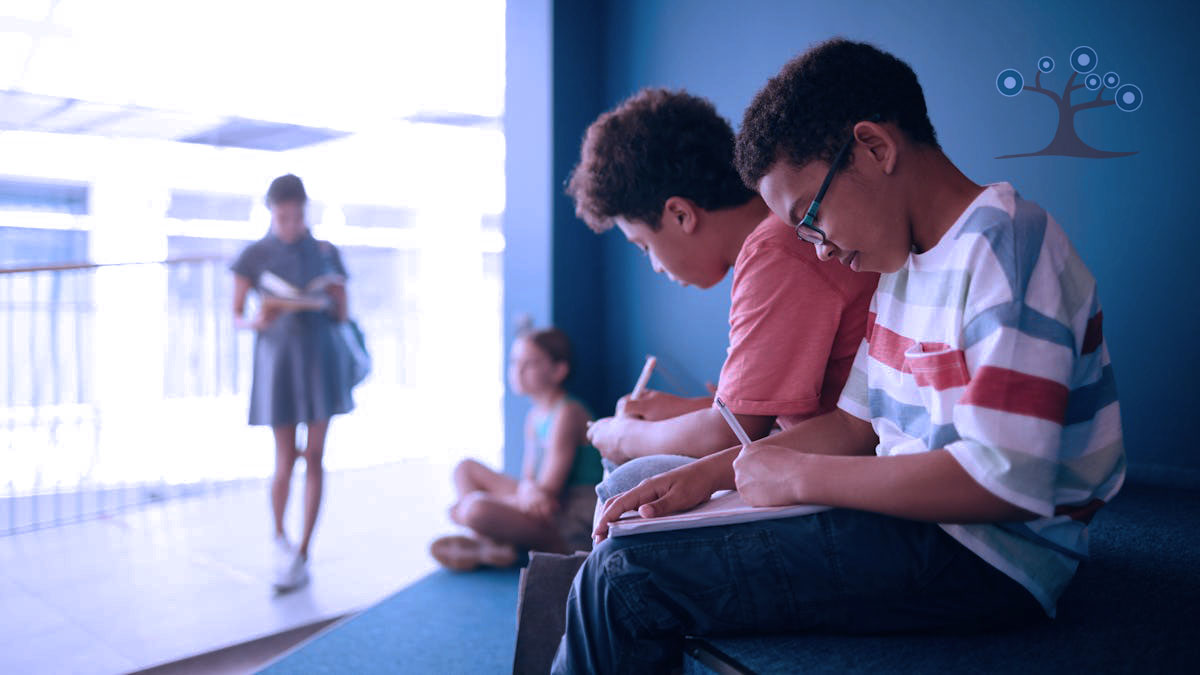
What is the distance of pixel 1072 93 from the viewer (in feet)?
5.60

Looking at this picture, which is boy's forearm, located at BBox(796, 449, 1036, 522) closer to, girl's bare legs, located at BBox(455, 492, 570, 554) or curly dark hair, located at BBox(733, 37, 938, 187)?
curly dark hair, located at BBox(733, 37, 938, 187)

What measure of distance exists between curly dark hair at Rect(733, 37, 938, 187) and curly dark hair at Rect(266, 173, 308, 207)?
189cm

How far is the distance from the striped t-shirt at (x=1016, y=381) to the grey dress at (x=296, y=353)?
2.02 metres

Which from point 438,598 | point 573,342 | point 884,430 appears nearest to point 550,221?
point 573,342

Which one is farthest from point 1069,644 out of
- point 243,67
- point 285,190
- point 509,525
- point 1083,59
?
point 243,67

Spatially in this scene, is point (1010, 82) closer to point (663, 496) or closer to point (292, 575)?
point (663, 496)

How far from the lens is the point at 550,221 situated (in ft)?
9.24

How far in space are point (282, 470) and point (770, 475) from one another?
2.06 m

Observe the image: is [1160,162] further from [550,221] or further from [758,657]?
[550,221]

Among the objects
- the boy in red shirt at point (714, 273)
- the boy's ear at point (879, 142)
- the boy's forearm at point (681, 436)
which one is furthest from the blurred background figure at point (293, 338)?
the boy's ear at point (879, 142)

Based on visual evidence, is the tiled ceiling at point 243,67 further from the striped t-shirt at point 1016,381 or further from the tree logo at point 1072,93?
the striped t-shirt at point 1016,381

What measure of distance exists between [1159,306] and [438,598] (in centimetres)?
181

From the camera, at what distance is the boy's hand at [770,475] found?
0.95 meters

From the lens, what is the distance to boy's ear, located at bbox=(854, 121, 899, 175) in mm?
975
